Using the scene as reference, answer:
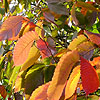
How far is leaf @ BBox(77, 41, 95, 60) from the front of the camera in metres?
0.40

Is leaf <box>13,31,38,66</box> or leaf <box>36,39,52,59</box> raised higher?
leaf <box>13,31,38,66</box>

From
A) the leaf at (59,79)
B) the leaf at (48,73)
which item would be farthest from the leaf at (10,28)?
the leaf at (59,79)

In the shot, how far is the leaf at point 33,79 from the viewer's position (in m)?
0.49

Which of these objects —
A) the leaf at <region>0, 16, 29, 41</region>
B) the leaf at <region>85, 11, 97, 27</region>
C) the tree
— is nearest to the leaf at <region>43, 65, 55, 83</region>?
the tree

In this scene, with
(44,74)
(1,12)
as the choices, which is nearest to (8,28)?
(44,74)

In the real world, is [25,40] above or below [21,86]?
above

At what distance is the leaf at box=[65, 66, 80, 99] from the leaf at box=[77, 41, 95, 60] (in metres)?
0.05

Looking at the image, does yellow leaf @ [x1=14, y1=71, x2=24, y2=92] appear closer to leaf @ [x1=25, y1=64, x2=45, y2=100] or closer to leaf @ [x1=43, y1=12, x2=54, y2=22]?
leaf @ [x1=25, y1=64, x2=45, y2=100]

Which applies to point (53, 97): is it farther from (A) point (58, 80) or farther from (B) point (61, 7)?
A: (B) point (61, 7)

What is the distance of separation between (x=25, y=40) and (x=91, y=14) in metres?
0.30

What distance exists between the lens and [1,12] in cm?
91

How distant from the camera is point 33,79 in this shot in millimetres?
494

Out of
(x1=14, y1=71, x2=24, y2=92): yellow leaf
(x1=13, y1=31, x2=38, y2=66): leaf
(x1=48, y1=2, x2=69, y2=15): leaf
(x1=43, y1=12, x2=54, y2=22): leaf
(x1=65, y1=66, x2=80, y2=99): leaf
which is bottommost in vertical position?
(x1=14, y1=71, x2=24, y2=92): yellow leaf

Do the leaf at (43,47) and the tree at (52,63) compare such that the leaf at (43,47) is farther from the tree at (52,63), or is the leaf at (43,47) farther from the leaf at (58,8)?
the leaf at (58,8)
